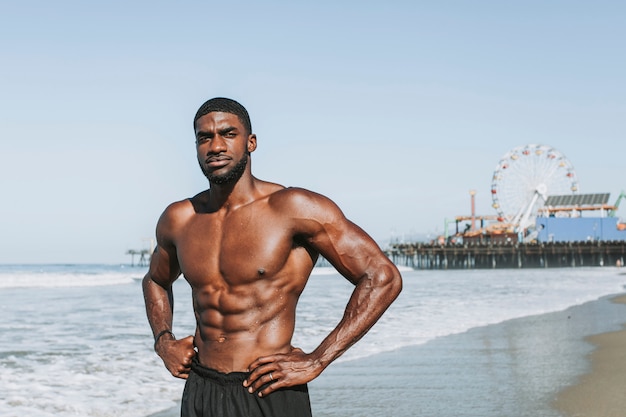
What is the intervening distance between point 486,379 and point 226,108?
18.9 feet

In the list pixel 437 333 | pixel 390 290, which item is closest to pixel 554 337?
pixel 437 333

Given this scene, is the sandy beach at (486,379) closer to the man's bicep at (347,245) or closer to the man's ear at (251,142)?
the man's bicep at (347,245)

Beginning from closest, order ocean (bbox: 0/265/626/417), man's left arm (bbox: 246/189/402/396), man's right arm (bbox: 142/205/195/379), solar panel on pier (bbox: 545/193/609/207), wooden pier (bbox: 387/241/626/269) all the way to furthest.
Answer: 1. man's left arm (bbox: 246/189/402/396)
2. man's right arm (bbox: 142/205/195/379)
3. ocean (bbox: 0/265/626/417)
4. wooden pier (bbox: 387/241/626/269)
5. solar panel on pier (bbox: 545/193/609/207)

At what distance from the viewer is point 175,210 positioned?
113 inches

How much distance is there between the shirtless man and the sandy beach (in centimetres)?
371

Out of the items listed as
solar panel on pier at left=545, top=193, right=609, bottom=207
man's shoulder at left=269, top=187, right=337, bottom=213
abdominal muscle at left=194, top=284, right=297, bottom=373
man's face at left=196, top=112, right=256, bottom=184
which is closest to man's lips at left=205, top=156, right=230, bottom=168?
man's face at left=196, top=112, right=256, bottom=184

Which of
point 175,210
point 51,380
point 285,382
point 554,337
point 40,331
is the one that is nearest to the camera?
point 285,382

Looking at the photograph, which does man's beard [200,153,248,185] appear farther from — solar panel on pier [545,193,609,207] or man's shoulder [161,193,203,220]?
solar panel on pier [545,193,609,207]

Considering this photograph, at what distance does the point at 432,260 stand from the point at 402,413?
2586 inches

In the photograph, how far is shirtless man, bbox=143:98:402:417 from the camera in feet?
8.30

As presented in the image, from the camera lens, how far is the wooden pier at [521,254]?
63344 millimetres

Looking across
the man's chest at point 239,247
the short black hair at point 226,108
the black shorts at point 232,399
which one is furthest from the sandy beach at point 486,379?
the short black hair at point 226,108

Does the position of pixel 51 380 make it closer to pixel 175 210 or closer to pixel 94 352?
pixel 94 352

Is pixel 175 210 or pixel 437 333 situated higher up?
pixel 175 210
